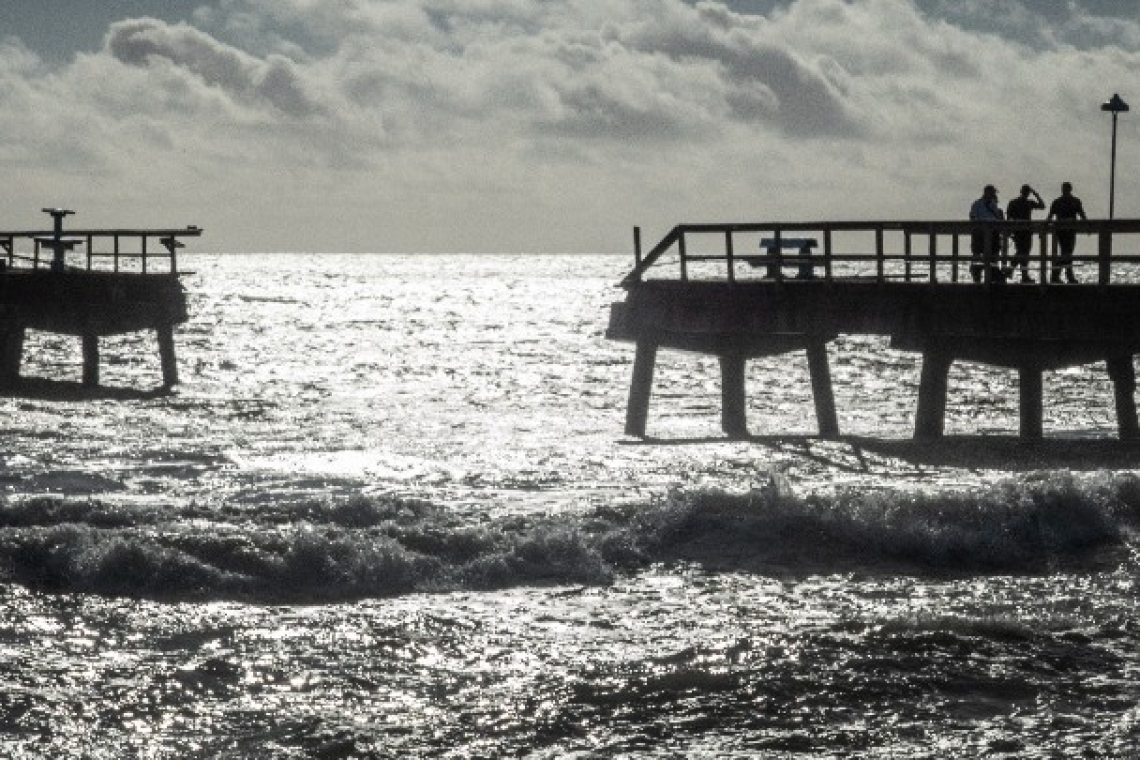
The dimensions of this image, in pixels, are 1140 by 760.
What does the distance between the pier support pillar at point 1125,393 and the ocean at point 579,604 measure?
0.40 meters

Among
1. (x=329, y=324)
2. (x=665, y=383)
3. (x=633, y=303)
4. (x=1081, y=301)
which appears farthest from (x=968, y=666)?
(x=329, y=324)

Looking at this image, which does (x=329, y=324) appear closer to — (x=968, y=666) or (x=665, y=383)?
(x=665, y=383)

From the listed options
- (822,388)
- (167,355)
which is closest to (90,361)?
(167,355)

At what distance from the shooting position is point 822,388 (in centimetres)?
2795

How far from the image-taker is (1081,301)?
70.5 ft

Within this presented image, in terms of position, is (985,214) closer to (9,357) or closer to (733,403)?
(733,403)

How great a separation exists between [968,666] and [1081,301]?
35.8ft

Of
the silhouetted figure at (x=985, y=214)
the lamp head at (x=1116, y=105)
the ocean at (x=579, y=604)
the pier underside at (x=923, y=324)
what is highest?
the lamp head at (x=1116, y=105)

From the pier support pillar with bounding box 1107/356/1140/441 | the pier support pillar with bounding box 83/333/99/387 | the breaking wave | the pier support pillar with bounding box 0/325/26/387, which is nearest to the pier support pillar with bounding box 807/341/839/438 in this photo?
the pier support pillar with bounding box 1107/356/1140/441

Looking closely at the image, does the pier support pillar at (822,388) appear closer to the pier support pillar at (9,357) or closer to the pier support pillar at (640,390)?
the pier support pillar at (640,390)

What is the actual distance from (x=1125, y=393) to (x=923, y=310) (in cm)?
387

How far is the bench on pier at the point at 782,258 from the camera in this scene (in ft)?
79.2

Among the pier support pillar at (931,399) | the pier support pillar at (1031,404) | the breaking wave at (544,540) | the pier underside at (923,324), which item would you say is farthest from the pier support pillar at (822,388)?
the breaking wave at (544,540)

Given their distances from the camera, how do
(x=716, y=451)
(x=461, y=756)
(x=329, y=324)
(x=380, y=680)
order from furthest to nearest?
(x=329, y=324) → (x=716, y=451) → (x=380, y=680) → (x=461, y=756)
